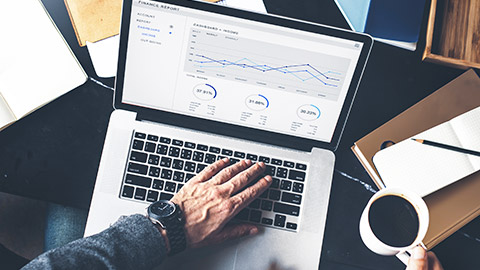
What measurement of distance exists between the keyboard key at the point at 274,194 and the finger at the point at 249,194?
0.07 ft

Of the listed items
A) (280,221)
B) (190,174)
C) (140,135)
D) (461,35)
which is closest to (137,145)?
(140,135)

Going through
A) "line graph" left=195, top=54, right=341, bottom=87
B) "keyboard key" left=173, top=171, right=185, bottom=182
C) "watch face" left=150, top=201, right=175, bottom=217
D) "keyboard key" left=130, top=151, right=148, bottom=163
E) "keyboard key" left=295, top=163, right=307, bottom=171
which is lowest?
"watch face" left=150, top=201, right=175, bottom=217

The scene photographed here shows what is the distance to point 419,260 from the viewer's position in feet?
2.61

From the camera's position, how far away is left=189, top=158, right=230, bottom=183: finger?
35.0 inches

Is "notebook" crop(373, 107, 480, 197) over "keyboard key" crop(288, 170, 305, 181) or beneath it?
over

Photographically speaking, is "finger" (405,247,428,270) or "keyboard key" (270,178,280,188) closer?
"finger" (405,247,428,270)

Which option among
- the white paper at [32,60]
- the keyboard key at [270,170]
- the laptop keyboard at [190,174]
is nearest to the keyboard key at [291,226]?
the laptop keyboard at [190,174]

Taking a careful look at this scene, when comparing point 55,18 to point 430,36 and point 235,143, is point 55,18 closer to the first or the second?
point 235,143

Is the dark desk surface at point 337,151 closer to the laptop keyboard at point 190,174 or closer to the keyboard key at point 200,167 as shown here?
the laptop keyboard at point 190,174

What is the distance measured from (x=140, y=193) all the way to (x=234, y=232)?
203 mm

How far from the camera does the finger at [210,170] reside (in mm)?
889

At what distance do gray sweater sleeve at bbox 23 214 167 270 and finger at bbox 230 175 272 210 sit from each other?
0.16m

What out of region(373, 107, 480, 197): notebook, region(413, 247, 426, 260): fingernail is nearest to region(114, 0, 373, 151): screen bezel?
region(373, 107, 480, 197): notebook

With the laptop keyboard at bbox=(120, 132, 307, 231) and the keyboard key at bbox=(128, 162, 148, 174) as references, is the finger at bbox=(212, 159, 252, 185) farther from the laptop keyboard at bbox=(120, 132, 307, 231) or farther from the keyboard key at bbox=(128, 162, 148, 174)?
the keyboard key at bbox=(128, 162, 148, 174)
